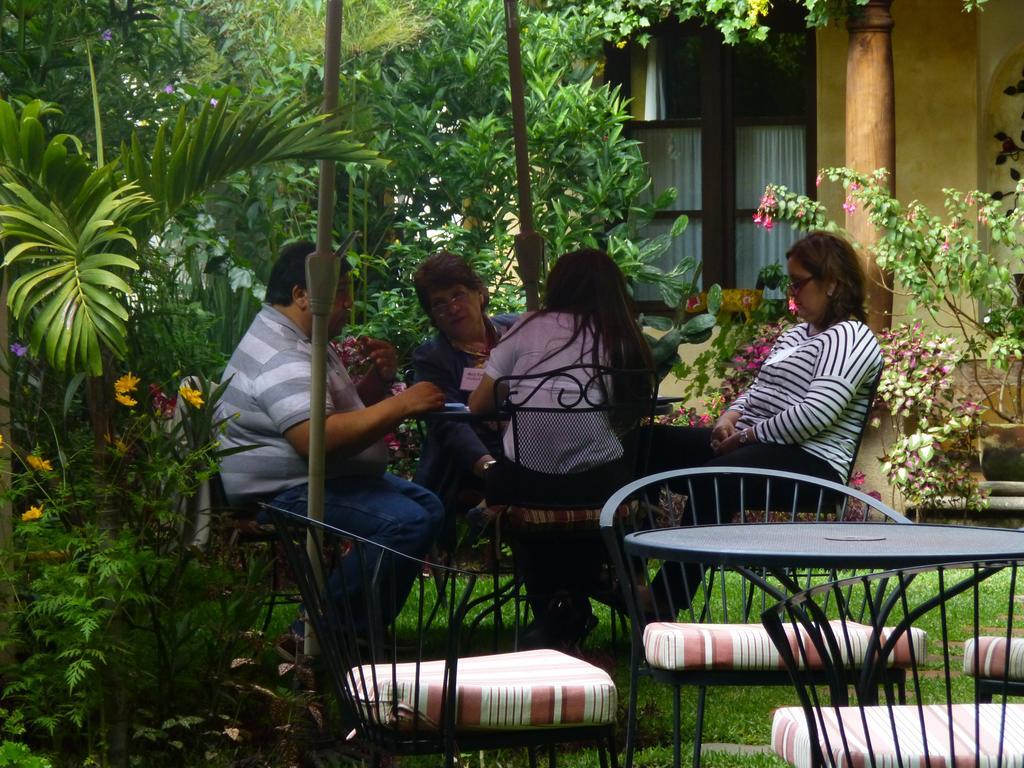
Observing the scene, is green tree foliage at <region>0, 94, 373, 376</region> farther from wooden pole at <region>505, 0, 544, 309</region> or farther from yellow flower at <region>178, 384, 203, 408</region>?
wooden pole at <region>505, 0, 544, 309</region>

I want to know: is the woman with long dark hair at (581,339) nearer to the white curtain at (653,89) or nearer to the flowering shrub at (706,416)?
the flowering shrub at (706,416)

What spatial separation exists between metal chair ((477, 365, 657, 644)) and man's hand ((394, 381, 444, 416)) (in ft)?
1.03

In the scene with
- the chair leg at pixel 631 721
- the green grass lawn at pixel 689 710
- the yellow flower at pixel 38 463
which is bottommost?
the green grass lawn at pixel 689 710

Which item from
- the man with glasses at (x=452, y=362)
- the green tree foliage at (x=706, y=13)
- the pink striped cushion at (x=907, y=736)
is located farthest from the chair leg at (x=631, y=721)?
the green tree foliage at (x=706, y=13)

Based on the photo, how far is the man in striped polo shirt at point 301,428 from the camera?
13.3ft

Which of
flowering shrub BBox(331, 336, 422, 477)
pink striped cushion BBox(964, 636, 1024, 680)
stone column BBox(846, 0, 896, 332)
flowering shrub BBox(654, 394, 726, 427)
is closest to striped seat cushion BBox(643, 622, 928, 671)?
pink striped cushion BBox(964, 636, 1024, 680)

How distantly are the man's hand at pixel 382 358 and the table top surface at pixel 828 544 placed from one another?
171 centimetres

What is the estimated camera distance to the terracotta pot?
838cm

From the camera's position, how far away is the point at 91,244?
315 cm

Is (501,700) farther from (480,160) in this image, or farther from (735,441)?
(480,160)

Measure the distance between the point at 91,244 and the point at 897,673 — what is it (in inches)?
76.1

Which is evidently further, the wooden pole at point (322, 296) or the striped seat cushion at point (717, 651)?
the wooden pole at point (322, 296)

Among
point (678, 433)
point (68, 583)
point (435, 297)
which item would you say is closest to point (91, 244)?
point (68, 583)

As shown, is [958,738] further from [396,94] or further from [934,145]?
[934,145]
